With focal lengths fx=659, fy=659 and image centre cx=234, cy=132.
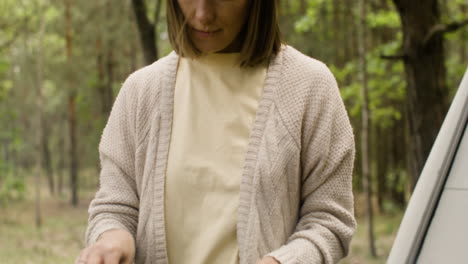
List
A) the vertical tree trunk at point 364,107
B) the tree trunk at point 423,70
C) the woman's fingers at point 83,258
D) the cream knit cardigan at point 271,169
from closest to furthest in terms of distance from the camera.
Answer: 1. the woman's fingers at point 83,258
2. the cream knit cardigan at point 271,169
3. the tree trunk at point 423,70
4. the vertical tree trunk at point 364,107

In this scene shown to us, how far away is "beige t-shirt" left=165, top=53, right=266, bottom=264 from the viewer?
3.68 ft

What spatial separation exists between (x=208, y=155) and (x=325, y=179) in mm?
206

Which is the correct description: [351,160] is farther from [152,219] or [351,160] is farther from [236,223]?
[152,219]

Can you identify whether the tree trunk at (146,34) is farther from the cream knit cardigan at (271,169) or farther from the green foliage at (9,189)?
the green foliage at (9,189)

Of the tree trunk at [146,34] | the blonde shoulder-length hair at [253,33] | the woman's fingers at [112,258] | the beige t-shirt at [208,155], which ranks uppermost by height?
the blonde shoulder-length hair at [253,33]

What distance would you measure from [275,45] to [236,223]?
1.10 feet

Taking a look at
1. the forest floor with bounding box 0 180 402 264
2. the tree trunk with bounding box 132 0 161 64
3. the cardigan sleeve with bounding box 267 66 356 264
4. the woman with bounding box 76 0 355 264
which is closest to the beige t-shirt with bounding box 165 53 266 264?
the woman with bounding box 76 0 355 264

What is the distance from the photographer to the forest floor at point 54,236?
10.3m

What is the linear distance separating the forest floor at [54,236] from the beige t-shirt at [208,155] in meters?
7.64

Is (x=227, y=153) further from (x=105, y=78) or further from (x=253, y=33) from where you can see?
(x=105, y=78)

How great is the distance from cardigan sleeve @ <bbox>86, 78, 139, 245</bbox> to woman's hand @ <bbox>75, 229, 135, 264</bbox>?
0.05 m

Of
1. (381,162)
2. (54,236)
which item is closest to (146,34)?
(54,236)

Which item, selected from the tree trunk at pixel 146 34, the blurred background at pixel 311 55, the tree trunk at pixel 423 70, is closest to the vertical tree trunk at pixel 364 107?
the blurred background at pixel 311 55

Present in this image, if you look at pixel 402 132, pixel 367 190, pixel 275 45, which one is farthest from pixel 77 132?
pixel 275 45
